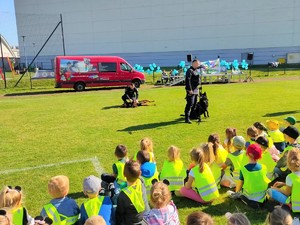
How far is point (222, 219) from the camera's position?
4.55 m

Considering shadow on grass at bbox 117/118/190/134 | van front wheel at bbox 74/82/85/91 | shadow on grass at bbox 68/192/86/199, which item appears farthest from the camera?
van front wheel at bbox 74/82/85/91

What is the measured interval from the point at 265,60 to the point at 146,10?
22.5 m

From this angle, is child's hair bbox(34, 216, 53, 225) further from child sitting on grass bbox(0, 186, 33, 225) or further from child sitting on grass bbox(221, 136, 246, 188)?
child sitting on grass bbox(221, 136, 246, 188)

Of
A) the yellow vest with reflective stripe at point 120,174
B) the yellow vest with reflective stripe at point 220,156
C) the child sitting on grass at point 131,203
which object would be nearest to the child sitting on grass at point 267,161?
the yellow vest with reflective stripe at point 220,156

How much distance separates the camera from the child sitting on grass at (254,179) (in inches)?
184

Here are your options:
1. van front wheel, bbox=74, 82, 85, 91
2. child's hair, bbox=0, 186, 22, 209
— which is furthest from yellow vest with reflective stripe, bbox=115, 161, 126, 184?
van front wheel, bbox=74, 82, 85, 91

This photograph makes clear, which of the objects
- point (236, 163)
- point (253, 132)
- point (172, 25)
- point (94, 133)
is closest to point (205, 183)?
point (236, 163)

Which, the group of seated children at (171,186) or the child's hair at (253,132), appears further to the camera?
the child's hair at (253,132)

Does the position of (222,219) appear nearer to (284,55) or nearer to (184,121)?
(184,121)

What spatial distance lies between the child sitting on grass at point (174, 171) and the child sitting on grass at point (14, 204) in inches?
93.0

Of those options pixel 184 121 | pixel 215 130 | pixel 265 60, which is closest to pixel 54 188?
pixel 215 130

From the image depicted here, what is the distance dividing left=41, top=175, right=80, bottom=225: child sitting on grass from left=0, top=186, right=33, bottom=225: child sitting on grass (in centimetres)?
22

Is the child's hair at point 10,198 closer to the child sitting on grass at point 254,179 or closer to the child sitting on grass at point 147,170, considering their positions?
the child sitting on grass at point 147,170

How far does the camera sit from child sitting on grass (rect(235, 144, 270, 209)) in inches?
184
